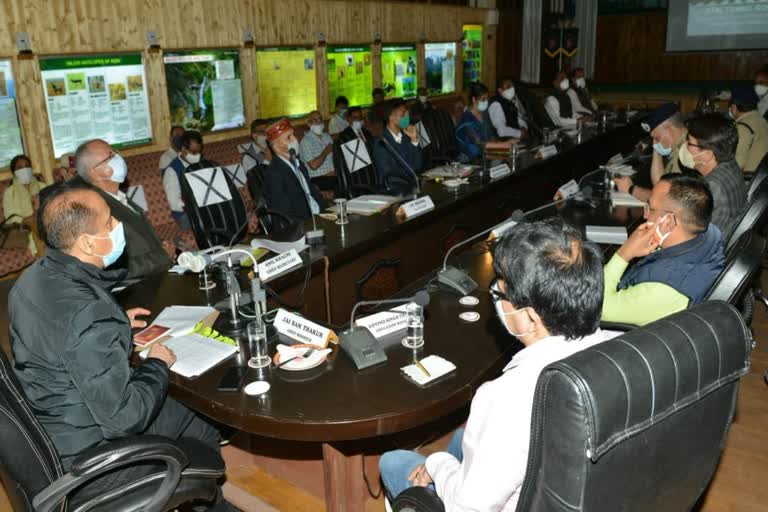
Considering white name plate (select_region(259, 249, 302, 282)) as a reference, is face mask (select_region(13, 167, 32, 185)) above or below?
above

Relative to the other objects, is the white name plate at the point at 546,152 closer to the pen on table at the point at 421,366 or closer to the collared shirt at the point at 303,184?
the collared shirt at the point at 303,184

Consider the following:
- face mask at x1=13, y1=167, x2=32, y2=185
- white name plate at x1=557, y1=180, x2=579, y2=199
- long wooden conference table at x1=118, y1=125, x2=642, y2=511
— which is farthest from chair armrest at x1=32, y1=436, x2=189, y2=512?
face mask at x1=13, y1=167, x2=32, y2=185

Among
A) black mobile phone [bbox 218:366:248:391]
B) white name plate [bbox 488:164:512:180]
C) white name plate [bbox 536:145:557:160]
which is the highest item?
white name plate [bbox 536:145:557:160]

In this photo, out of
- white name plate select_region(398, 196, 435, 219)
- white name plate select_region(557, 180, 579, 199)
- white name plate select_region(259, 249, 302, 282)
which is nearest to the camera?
white name plate select_region(259, 249, 302, 282)

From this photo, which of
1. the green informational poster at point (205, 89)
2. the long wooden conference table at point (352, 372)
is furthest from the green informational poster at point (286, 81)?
the long wooden conference table at point (352, 372)

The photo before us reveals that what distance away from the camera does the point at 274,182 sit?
13.0 feet

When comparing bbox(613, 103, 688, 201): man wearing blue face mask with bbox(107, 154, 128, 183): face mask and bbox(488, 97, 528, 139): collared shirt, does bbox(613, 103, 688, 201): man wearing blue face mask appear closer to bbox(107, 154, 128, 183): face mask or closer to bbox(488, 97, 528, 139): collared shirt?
bbox(107, 154, 128, 183): face mask

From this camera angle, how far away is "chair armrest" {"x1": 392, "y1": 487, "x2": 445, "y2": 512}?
53.4 inches

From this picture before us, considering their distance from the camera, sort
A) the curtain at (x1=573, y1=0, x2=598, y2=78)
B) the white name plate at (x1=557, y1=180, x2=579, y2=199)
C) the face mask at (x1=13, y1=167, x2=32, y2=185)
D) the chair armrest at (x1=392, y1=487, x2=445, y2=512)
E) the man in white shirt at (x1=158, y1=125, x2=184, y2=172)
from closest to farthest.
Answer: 1. the chair armrest at (x1=392, y1=487, x2=445, y2=512)
2. the white name plate at (x1=557, y1=180, x2=579, y2=199)
3. the face mask at (x1=13, y1=167, x2=32, y2=185)
4. the man in white shirt at (x1=158, y1=125, x2=184, y2=172)
5. the curtain at (x1=573, y1=0, x2=598, y2=78)

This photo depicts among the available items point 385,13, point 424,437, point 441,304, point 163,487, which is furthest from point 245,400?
point 385,13

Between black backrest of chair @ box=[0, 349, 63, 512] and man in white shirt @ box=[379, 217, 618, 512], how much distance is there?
975mm

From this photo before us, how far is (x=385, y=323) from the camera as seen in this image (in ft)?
6.68

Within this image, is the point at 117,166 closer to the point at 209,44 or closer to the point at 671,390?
the point at 671,390

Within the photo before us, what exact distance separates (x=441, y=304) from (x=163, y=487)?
1.13 meters
